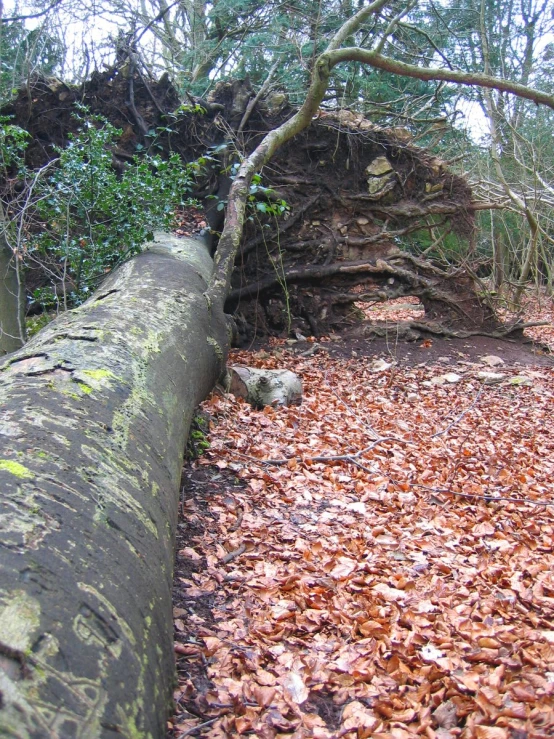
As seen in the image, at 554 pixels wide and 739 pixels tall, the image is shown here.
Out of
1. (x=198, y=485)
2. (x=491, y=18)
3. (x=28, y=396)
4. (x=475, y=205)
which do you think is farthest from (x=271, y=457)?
(x=491, y=18)

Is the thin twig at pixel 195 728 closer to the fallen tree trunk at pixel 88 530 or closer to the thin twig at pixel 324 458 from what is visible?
the fallen tree trunk at pixel 88 530

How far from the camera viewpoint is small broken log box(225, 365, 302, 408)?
546 cm

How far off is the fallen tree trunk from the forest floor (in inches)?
19.5

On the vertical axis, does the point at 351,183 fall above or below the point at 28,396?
above

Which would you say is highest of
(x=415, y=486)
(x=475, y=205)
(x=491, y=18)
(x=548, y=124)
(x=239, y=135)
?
(x=491, y=18)

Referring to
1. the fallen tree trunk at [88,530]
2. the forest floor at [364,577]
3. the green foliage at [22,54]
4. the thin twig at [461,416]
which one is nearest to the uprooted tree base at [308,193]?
the green foliage at [22,54]

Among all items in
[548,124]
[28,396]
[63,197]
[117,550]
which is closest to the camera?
[117,550]

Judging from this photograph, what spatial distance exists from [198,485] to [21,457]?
209 centimetres

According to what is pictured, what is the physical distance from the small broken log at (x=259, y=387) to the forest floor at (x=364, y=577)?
0.60 feet

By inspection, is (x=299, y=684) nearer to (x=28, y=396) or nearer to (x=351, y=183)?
(x=28, y=396)

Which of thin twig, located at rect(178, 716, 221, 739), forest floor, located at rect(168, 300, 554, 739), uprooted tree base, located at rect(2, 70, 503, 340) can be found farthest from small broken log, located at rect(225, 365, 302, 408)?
thin twig, located at rect(178, 716, 221, 739)

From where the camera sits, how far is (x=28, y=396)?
1914mm

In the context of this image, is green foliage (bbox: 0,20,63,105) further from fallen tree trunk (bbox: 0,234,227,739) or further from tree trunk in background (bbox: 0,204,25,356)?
fallen tree trunk (bbox: 0,234,227,739)

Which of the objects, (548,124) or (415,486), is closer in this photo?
(415,486)
